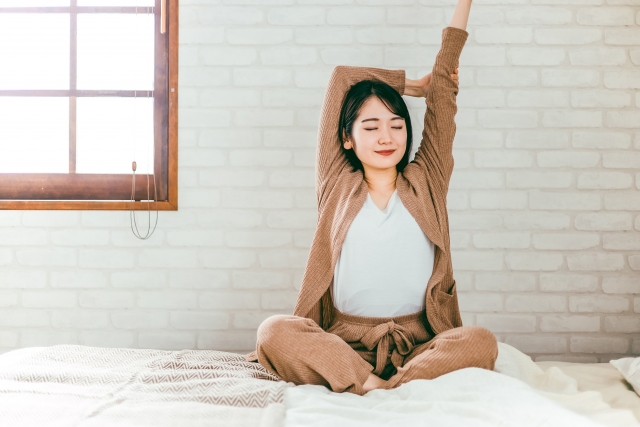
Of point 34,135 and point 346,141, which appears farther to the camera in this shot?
point 34,135

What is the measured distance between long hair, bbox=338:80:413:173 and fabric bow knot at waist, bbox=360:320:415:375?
0.52 metres

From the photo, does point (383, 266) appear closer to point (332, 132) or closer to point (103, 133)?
point (332, 132)

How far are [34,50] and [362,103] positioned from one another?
1.35 m

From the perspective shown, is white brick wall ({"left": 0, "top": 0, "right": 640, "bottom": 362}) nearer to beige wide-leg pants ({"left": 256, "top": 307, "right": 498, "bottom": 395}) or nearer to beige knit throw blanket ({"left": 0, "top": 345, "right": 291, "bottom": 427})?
beige knit throw blanket ({"left": 0, "top": 345, "right": 291, "bottom": 427})

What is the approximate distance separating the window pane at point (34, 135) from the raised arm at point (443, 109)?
1362 mm

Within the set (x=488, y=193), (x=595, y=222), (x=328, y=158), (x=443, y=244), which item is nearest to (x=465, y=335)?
(x=443, y=244)

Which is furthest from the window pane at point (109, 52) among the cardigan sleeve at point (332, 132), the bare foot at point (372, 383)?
the bare foot at point (372, 383)

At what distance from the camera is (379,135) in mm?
1634

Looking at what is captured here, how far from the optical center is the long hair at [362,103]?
1.66m

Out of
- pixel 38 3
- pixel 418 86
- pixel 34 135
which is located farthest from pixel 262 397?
pixel 38 3

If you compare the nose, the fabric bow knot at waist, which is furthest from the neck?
the fabric bow knot at waist

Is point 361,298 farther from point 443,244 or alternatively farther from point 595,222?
point 595,222

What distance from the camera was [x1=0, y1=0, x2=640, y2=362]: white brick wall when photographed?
2.00 metres

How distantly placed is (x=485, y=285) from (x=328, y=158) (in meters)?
0.80
